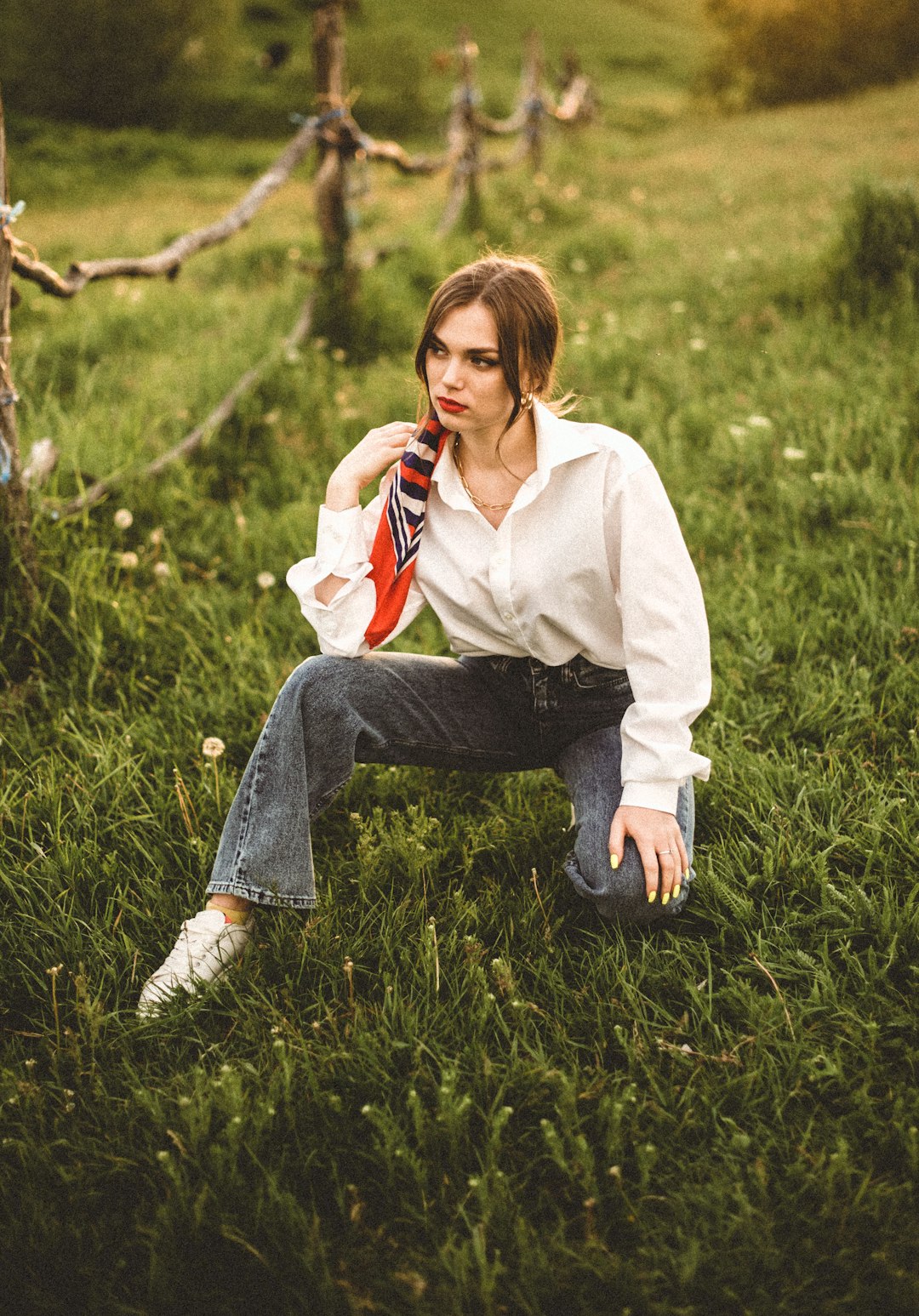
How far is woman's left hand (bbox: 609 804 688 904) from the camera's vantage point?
1.83 metres

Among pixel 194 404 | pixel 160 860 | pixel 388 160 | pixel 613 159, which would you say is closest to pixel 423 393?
pixel 160 860

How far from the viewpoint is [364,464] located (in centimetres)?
204

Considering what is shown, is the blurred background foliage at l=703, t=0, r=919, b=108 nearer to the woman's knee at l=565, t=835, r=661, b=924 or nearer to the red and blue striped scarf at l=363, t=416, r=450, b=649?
the red and blue striped scarf at l=363, t=416, r=450, b=649

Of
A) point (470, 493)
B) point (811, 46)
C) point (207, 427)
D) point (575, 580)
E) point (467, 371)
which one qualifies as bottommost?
point (207, 427)

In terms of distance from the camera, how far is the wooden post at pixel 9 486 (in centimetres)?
257

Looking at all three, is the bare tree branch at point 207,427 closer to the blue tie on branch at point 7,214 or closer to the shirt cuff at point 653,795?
the blue tie on branch at point 7,214

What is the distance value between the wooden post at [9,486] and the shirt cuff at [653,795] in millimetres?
1939

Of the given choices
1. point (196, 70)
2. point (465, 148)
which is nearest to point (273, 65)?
point (196, 70)

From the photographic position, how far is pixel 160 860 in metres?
2.18

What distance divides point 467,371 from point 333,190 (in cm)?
366

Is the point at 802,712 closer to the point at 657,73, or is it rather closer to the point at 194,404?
the point at 194,404

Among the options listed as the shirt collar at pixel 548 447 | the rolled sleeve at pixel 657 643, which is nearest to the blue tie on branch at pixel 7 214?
the shirt collar at pixel 548 447

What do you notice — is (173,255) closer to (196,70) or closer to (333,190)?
(333,190)

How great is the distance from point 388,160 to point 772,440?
3.30 metres
